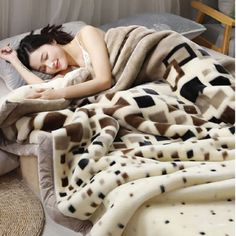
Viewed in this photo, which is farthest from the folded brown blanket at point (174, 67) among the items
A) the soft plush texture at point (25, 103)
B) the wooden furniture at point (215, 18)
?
the wooden furniture at point (215, 18)

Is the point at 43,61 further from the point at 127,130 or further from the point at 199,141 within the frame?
the point at 199,141

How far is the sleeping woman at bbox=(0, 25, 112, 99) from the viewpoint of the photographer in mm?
1732

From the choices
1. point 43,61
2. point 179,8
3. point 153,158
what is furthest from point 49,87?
point 179,8

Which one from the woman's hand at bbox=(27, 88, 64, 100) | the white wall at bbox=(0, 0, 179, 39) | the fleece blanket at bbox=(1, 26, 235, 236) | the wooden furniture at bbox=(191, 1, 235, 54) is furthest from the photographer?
the wooden furniture at bbox=(191, 1, 235, 54)

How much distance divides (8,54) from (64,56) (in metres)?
0.29

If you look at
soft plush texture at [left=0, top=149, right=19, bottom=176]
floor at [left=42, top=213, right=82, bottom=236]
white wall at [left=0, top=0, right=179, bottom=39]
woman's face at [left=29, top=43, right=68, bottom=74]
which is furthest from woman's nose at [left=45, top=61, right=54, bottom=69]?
floor at [left=42, top=213, right=82, bottom=236]

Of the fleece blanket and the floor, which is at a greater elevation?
the fleece blanket

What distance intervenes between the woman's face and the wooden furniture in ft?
3.52

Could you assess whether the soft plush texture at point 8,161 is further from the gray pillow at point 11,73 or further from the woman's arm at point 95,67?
the gray pillow at point 11,73

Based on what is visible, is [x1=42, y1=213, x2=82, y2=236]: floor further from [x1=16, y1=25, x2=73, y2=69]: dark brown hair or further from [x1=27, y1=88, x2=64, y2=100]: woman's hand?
[x1=16, y1=25, x2=73, y2=69]: dark brown hair

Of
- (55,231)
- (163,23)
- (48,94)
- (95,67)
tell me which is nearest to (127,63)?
(95,67)

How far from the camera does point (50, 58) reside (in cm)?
193

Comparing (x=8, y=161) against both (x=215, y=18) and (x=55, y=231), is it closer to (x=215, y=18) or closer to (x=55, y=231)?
(x=55, y=231)

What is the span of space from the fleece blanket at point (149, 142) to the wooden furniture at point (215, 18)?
3.07 feet
